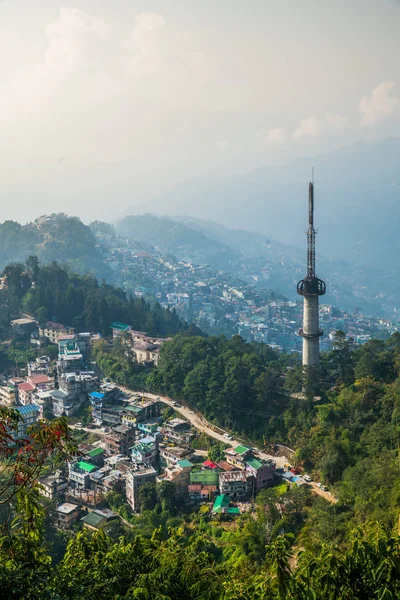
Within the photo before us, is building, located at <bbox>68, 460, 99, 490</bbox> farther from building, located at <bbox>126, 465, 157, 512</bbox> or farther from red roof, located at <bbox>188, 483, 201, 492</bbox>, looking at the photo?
red roof, located at <bbox>188, 483, 201, 492</bbox>

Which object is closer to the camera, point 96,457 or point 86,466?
point 86,466

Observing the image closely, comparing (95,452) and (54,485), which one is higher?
(95,452)

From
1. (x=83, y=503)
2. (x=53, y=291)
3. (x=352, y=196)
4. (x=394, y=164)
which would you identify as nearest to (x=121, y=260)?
(x=53, y=291)

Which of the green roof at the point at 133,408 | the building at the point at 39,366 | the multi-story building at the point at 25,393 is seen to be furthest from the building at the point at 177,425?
the building at the point at 39,366

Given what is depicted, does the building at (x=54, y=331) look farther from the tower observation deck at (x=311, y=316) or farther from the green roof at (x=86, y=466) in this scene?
the tower observation deck at (x=311, y=316)

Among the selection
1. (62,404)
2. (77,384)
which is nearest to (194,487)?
(62,404)

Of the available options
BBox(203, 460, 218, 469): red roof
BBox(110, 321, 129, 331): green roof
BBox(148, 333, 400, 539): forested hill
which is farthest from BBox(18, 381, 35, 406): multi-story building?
BBox(203, 460, 218, 469): red roof

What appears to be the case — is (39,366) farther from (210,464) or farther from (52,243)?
(52,243)
